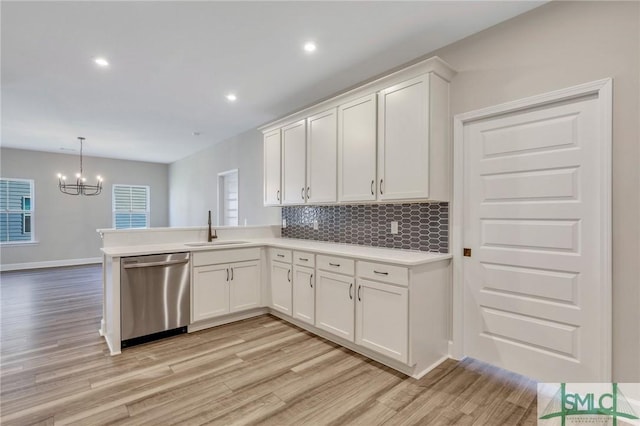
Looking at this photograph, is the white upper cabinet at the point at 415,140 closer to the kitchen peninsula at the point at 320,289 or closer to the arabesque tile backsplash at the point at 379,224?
the arabesque tile backsplash at the point at 379,224

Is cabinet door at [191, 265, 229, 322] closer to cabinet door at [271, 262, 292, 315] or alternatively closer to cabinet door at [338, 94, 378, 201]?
cabinet door at [271, 262, 292, 315]

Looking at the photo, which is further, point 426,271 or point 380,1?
point 426,271

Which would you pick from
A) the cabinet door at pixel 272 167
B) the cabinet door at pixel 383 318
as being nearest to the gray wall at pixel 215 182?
the cabinet door at pixel 272 167

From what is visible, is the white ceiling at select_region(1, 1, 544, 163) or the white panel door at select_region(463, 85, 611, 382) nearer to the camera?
the white panel door at select_region(463, 85, 611, 382)

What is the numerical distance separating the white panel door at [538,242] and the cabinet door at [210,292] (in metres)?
2.51

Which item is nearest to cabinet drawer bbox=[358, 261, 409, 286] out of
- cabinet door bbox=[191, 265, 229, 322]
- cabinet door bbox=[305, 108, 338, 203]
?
cabinet door bbox=[305, 108, 338, 203]

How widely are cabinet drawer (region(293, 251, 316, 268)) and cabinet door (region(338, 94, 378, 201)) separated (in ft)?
2.28

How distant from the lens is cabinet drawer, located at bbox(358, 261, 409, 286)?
2396 millimetres

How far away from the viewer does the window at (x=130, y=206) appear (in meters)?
8.39

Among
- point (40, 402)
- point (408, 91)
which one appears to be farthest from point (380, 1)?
point (40, 402)

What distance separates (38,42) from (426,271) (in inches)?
154

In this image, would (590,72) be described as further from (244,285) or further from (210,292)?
(210,292)

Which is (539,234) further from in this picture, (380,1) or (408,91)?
(380,1)

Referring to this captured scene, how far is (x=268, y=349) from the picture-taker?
9.51 ft
